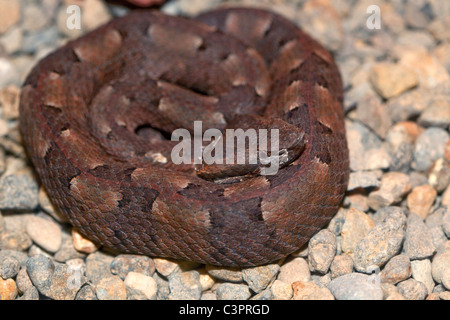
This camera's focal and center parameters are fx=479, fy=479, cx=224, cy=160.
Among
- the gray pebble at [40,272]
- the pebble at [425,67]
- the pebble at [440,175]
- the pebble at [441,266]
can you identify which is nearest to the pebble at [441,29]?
the pebble at [425,67]

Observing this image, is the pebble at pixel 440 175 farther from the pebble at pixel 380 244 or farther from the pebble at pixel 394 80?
the pebble at pixel 394 80

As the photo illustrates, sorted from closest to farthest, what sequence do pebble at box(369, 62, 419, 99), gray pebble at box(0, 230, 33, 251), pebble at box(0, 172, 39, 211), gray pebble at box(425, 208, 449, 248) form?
gray pebble at box(425, 208, 449, 248) < gray pebble at box(0, 230, 33, 251) < pebble at box(0, 172, 39, 211) < pebble at box(369, 62, 419, 99)

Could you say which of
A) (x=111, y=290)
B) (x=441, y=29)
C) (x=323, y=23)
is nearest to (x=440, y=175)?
(x=441, y=29)

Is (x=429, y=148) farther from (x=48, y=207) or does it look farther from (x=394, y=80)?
(x=48, y=207)

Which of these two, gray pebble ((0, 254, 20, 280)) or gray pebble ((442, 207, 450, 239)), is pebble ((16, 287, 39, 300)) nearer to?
gray pebble ((0, 254, 20, 280))

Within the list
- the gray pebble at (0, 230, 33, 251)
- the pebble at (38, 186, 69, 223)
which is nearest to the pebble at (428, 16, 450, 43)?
the pebble at (38, 186, 69, 223)

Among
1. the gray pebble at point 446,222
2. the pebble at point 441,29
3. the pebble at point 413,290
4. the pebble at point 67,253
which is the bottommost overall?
the pebble at point 67,253

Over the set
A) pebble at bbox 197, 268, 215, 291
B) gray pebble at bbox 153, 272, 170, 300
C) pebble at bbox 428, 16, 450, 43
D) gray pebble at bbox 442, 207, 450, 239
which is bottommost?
gray pebble at bbox 153, 272, 170, 300
